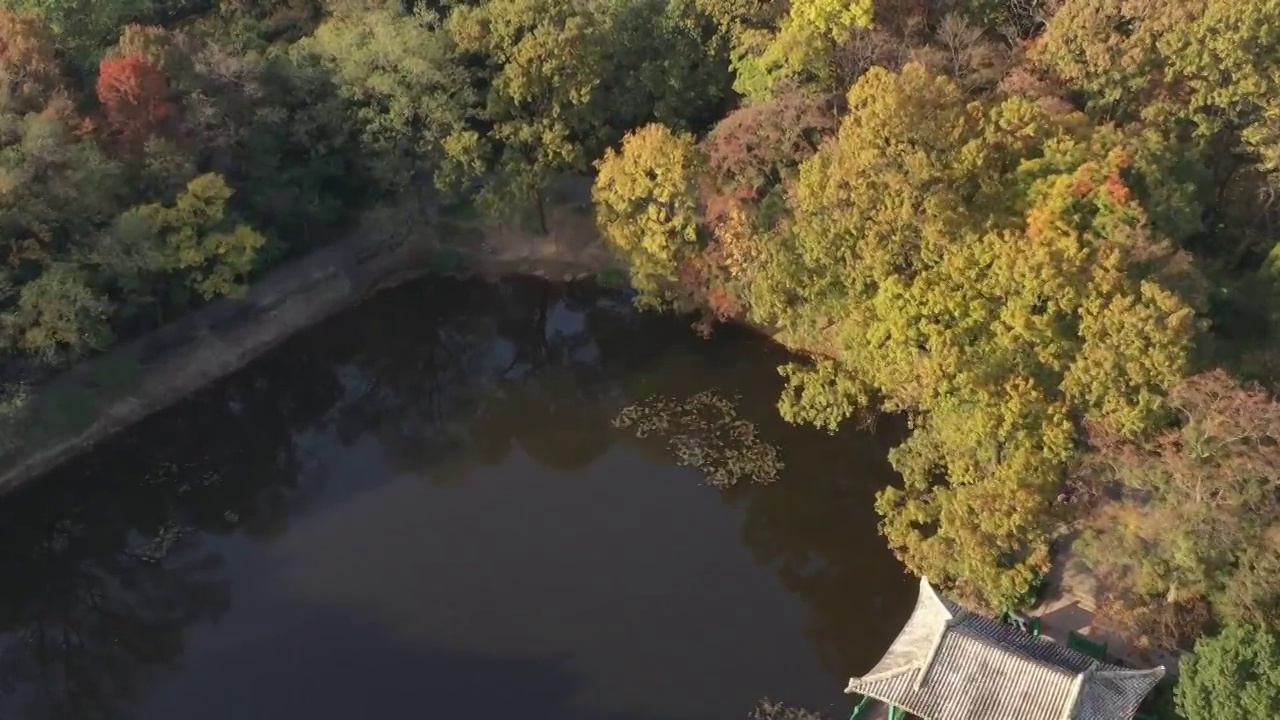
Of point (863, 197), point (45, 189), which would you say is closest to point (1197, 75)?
point (863, 197)

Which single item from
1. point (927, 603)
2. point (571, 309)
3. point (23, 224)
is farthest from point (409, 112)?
point (927, 603)

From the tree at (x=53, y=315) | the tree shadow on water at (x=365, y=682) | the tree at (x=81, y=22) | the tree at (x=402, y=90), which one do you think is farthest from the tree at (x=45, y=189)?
the tree shadow on water at (x=365, y=682)

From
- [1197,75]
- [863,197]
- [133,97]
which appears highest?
[1197,75]

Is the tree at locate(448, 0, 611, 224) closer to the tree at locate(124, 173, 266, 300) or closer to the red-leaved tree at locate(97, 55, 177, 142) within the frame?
the tree at locate(124, 173, 266, 300)

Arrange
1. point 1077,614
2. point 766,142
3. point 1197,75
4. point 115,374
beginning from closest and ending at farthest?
point 1077,614 < point 1197,75 < point 766,142 < point 115,374

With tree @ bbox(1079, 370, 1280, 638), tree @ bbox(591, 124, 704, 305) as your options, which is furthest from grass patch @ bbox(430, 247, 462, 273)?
tree @ bbox(1079, 370, 1280, 638)

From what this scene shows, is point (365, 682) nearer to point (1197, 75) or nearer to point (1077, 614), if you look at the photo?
point (1077, 614)

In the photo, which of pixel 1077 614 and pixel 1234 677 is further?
pixel 1077 614
